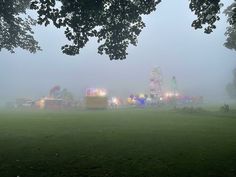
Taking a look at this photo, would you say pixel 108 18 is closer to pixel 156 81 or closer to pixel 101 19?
pixel 101 19

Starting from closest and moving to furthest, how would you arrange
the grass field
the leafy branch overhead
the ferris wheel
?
1. the grass field
2. the leafy branch overhead
3. the ferris wheel

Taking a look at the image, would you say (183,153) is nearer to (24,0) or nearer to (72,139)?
(72,139)

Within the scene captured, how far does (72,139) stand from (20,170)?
651cm

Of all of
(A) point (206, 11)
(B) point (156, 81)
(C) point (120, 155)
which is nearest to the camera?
(C) point (120, 155)

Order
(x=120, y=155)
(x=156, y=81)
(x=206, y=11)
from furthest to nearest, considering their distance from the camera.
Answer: (x=156, y=81), (x=206, y=11), (x=120, y=155)

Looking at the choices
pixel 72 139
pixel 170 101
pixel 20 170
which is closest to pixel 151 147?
pixel 72 139

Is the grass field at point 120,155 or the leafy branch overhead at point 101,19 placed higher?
the leafy branch overhead at point 101,19

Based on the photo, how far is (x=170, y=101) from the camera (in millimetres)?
70062

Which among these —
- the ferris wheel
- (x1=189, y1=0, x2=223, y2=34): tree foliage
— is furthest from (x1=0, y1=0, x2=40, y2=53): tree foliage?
the ferris wheel

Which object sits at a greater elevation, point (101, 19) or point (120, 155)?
point (101, 19)

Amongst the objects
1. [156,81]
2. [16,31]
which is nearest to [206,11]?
[16,31]

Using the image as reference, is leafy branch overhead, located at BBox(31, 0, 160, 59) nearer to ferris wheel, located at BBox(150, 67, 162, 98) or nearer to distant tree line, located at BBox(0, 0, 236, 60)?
distant tree line, located at BBox(0, 0, 236, 60)

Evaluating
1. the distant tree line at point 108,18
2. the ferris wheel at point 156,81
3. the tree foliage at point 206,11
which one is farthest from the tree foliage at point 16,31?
the ferris wheel at point 156,81

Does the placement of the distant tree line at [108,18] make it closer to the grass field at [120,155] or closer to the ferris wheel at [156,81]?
the grass field at [120,155]
